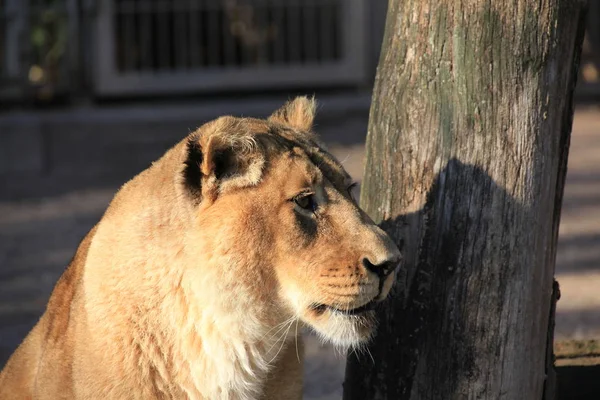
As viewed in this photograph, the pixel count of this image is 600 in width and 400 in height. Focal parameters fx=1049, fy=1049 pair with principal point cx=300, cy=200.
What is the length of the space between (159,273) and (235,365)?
0.41 m

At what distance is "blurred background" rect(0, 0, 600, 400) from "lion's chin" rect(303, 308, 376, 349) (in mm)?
6776

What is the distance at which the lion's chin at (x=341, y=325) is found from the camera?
3.54m

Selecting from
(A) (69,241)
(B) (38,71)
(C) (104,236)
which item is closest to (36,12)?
(B) (38,71)

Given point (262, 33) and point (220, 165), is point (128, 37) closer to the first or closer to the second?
point (262, 33)

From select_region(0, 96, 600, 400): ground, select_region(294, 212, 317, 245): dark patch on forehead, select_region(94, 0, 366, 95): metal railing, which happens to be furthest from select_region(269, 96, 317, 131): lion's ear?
select_region(94, 0, 366, 95): metal railing

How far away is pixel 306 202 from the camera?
3.53m

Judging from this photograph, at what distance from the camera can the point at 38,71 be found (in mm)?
12188

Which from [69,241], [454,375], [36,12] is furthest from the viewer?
[36,12]

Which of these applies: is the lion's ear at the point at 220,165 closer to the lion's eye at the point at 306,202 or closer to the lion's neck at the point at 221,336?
the lion's eye at the point at 306,202

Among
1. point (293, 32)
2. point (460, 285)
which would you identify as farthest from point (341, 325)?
point (293, 32)

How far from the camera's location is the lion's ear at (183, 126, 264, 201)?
341cm

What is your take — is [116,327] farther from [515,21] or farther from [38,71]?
[38,71]

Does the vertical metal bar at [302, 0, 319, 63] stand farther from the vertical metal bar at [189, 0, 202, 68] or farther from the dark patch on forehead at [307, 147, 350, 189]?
the dark patch on forehead at [307, 147, 350, 189]

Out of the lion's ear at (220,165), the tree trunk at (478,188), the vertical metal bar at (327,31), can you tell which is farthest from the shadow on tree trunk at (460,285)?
the vertical metal bar at (327,31)
